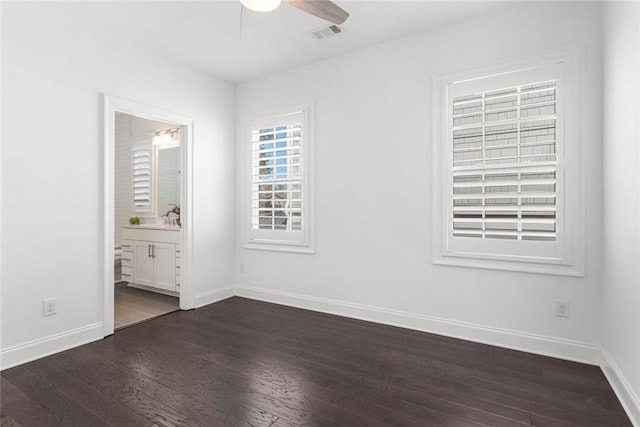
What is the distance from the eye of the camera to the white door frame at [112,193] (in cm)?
308

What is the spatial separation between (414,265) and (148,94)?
3116mm

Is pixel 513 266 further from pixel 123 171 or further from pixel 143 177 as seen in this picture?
pixel 123 171

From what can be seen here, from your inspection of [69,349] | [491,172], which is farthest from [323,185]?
[69,349]

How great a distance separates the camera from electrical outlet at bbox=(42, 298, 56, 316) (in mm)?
2695

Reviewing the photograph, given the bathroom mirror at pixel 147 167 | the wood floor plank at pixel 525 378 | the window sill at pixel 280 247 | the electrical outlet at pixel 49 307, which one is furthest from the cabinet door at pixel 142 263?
the wood floor plank at pixel 525 378

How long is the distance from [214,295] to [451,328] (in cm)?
270

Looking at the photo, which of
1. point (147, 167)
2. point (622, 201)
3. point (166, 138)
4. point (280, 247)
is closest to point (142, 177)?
point (147, 167)

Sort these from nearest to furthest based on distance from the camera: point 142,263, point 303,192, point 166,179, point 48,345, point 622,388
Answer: point 622,388
point 48,345
point 303,192
point 142,263
point 166,179

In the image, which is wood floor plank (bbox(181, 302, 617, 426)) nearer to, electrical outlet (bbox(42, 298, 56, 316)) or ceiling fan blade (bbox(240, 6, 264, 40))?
electrical outlet (bbox(42, 298, 56, 316))

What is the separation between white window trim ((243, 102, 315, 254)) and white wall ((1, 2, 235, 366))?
4.08 ft

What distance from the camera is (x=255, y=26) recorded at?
2207 mm

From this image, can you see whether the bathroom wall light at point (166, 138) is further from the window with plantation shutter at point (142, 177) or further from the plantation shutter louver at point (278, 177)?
the plantation shutter louver at point (278, 177)

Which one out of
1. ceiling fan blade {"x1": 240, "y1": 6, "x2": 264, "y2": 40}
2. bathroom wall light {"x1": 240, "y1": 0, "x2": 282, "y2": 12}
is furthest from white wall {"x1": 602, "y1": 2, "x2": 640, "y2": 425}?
ceiling fan blade {"x1": 240, "y1": 6, "x2": 264, "y2": 40}

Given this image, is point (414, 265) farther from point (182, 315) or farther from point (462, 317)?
point (182, 315)
